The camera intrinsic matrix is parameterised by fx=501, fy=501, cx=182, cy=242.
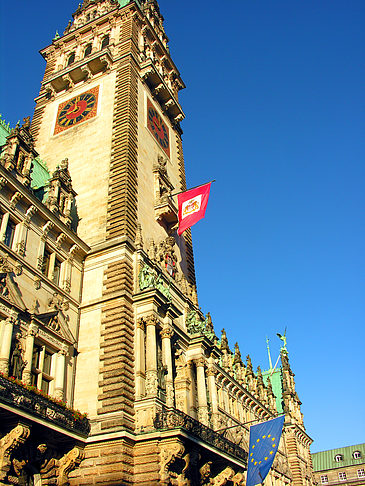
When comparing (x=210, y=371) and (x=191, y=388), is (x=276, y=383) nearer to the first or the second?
(x=210, y=371)

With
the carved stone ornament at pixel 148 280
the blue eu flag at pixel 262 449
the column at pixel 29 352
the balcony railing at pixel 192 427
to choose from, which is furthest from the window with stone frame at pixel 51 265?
the blue eu flag at pixel 262 449

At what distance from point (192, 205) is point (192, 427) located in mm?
14611

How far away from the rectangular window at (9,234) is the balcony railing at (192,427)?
11.0m

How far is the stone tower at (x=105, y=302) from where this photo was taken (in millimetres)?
22438

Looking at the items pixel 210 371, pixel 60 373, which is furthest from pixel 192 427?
pixel 60 373

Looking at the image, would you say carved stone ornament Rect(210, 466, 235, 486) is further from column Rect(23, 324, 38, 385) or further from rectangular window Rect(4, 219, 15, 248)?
rectangular window Rect(4, 219, 15, 248)

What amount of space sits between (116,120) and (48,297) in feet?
52.1

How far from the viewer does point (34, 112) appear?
44.1m

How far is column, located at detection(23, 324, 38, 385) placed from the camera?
73.4 feet

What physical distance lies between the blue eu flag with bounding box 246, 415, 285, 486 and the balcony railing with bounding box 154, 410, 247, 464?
1.61m

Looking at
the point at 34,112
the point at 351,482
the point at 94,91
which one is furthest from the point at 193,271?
the point at 351,482

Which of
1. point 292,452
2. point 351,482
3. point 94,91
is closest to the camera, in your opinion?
point 94,91

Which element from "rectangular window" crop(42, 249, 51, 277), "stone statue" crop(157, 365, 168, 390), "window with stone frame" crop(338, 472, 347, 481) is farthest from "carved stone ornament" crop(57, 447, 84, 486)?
"window with stone frame" crop(338, 472, 347, 481)

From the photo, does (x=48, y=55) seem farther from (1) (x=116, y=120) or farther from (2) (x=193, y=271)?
(2) (x=193, y=271)
